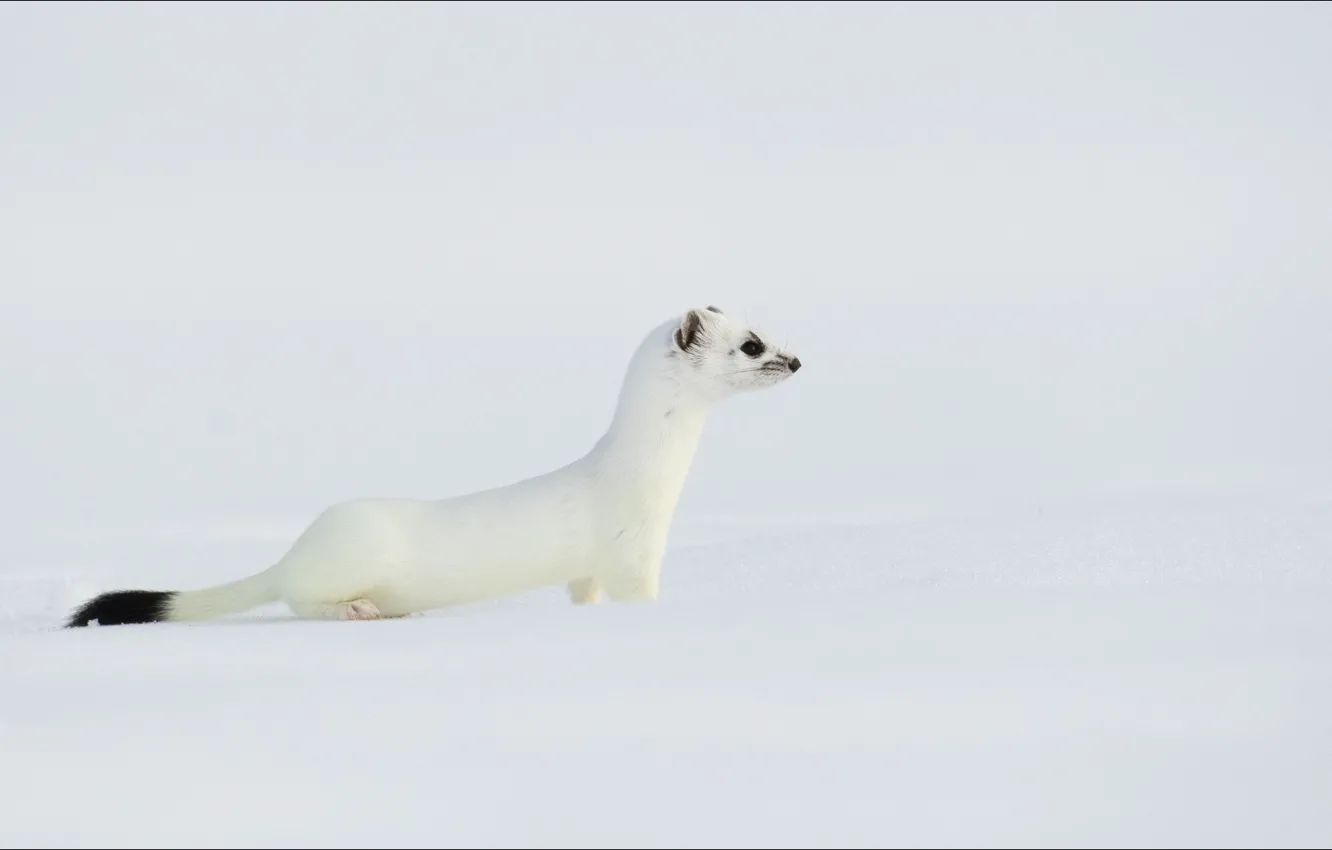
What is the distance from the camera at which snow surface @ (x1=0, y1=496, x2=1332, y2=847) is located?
7.54ft

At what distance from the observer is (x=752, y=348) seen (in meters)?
4.61

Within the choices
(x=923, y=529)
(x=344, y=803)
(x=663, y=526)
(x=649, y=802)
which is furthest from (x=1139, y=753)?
(x=923, y=529)

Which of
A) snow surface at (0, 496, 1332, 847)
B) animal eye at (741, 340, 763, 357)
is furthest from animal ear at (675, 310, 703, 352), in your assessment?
snow surface at (0, 496, 1332, 847)

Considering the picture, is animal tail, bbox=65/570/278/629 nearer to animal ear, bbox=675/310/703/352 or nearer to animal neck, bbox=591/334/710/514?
animal neck, bbox=591/334/710/514

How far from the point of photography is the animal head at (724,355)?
4.55m

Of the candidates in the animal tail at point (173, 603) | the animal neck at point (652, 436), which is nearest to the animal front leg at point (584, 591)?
the animal neck at point (652, 436)

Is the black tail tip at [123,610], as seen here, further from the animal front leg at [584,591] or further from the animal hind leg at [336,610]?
the animal front leg at [584,591]

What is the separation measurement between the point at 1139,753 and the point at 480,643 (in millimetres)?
1346

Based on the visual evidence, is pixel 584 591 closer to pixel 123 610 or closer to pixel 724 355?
pixel 724 355

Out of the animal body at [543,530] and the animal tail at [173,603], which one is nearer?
the animal body at [543,530]

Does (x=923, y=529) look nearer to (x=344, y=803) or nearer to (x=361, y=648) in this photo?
(x=361, y=648)

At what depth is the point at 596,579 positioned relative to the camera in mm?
4500

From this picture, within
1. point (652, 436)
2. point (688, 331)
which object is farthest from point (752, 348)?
point (652, 436)

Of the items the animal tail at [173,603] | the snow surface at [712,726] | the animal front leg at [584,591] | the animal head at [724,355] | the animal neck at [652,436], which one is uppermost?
the animal head at [724,355]
